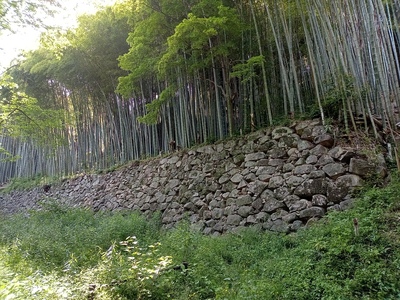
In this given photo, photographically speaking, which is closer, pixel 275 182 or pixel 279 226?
pixel 279 226

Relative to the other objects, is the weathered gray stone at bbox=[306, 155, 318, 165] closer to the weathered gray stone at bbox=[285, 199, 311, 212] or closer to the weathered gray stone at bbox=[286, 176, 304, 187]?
the weathered gray stone at bbox=[286, 176, 304, 187]

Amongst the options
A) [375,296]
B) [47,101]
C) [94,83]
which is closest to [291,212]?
[375,296]

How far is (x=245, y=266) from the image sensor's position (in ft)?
11.1

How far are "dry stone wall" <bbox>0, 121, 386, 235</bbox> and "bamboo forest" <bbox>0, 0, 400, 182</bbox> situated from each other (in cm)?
42

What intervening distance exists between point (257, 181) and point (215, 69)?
2.75 metres

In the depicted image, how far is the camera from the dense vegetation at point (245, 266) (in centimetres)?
238

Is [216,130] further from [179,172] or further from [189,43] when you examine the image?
[189,43]

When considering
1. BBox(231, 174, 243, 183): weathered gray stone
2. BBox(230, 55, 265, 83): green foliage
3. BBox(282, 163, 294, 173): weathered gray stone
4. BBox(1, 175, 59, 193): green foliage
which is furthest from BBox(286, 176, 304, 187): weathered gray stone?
BBox(1, 175, 59, 193): green foliage

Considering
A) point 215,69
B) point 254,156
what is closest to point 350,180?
point 254,156

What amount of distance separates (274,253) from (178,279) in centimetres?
129

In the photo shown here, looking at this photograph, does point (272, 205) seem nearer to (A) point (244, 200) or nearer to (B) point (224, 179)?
(A) point (244, 200)

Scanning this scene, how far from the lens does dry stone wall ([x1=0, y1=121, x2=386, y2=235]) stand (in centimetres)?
401

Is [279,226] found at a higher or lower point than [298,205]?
lower

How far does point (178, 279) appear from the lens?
2943 millimetres
